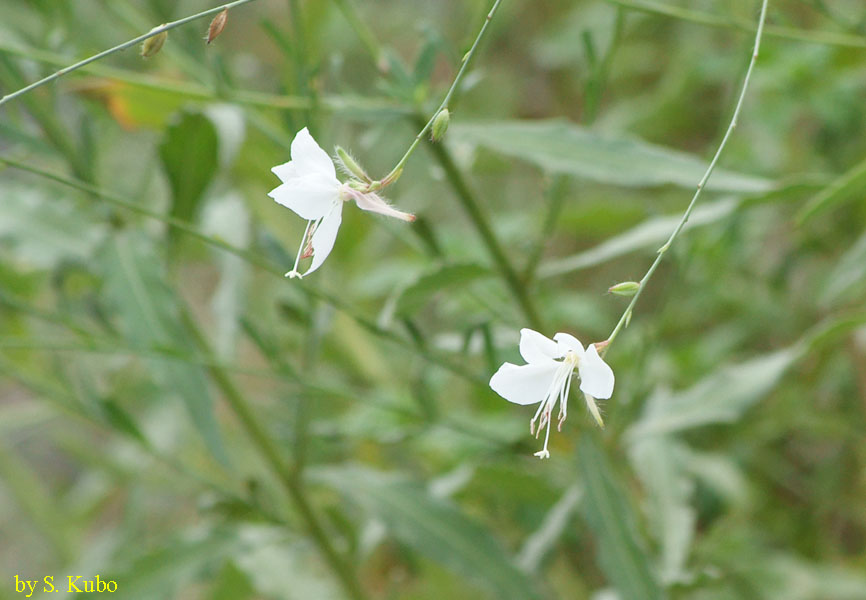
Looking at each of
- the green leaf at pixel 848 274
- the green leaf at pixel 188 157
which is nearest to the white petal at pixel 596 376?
the green leaf at pixel 848 274

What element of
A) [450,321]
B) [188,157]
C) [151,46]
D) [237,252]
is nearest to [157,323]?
[188,157]

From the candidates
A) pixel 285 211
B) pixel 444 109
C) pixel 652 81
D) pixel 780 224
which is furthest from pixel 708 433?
pixel 444 109

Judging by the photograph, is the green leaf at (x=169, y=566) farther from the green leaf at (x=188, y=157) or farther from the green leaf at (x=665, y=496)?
the green leaf at (x=665, y=496)

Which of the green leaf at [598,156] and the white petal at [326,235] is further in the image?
the green leaf at [598,156]

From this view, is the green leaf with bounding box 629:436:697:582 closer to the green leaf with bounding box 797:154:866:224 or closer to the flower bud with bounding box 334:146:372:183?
the green leaf with bounding box 797:154:866:224

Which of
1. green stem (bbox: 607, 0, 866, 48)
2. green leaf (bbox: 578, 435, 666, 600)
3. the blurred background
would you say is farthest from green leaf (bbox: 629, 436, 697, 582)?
green stem (bbox: 607, 0, 866, 48)

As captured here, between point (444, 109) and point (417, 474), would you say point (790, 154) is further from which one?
point (444, 109)
